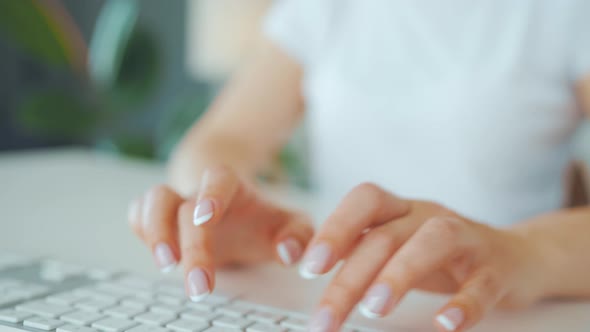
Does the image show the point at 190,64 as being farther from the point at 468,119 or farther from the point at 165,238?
the point at 165,238

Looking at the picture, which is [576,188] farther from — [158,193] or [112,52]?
[112,52]

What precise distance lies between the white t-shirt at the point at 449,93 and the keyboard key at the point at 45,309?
0.54m

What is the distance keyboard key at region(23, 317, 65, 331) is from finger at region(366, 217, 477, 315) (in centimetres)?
19

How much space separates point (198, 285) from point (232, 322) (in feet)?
0.10

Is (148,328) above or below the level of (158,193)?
below

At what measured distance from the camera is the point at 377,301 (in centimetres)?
35

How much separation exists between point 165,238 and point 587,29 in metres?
0.58

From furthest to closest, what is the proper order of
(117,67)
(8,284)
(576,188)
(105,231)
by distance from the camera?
(117,67), (576,188), (105,231), (8,284)

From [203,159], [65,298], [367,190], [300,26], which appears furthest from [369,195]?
[300,26]

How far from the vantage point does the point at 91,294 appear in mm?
428

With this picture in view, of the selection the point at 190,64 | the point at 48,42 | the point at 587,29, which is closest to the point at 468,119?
the point at 587,29

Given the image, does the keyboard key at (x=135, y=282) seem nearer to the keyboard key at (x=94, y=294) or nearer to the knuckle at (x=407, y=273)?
the keyboard key at (x=94, y=294)

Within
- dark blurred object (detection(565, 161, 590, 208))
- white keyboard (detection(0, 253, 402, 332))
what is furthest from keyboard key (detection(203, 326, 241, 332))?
dark blurred object (detection(565, 161, 590, 208))

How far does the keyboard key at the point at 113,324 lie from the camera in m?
0.35
